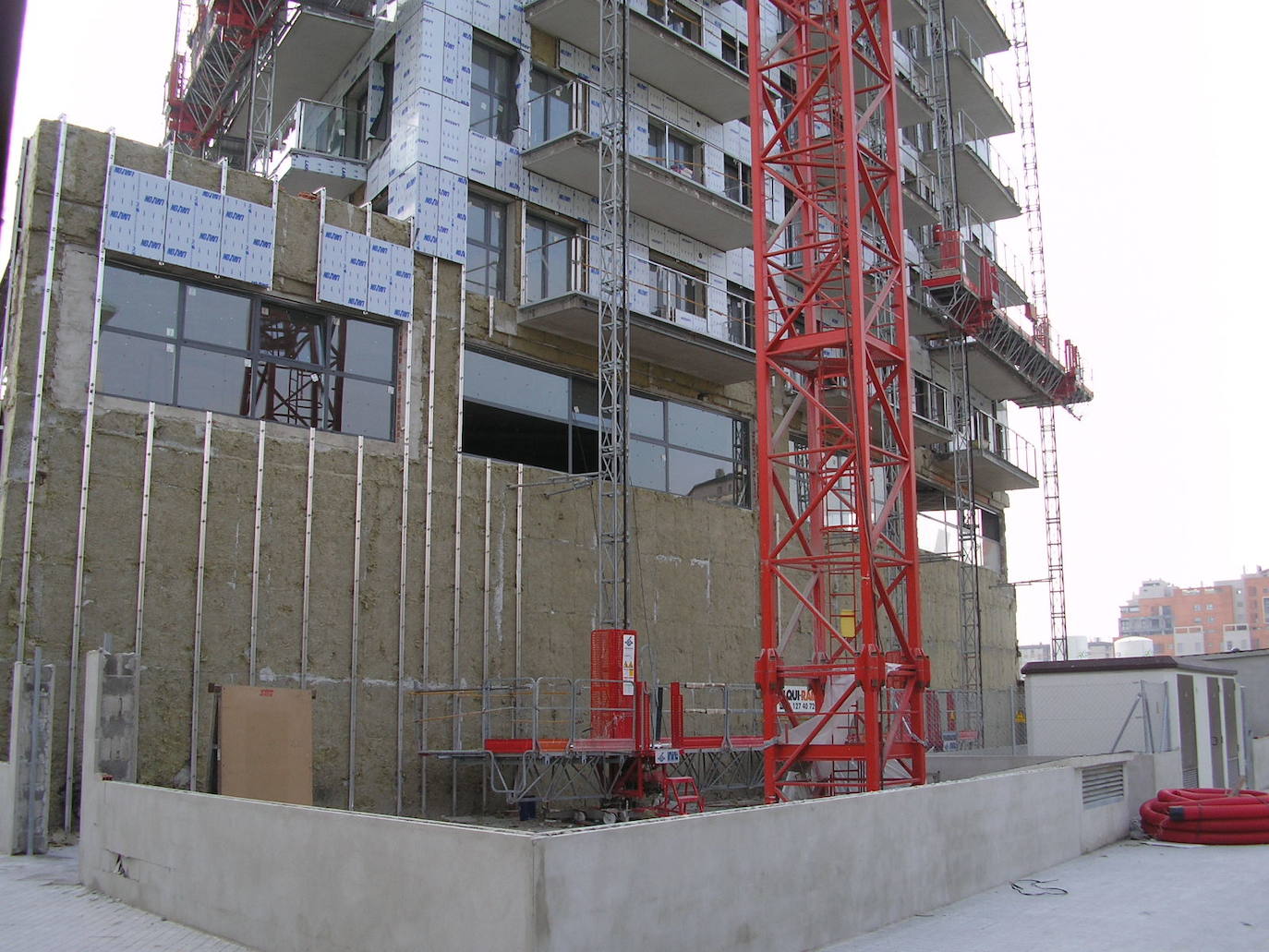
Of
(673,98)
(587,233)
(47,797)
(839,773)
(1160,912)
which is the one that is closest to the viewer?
(1160,912)

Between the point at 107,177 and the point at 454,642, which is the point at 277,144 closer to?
the point at 107,177

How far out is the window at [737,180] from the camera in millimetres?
27391

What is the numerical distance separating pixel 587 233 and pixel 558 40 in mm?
4113

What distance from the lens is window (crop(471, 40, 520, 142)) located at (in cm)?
2256

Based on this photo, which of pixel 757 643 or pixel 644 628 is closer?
pixel 644 628

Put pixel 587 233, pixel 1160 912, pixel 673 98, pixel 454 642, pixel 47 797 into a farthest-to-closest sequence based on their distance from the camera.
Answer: pixel 673 98
pixel 587 233
pixel 454 642
pixel 47 797
pixel 1160 912

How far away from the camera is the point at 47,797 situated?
13586 millimetres

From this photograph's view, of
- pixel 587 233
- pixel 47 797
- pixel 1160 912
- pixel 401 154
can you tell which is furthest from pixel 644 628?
pixel 1160 912

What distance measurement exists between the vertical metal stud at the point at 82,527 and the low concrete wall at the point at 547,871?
3352 millimetres

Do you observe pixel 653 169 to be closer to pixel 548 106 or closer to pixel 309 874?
pixel 548 106

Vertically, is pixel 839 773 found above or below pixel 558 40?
below

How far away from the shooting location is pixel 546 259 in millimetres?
22891

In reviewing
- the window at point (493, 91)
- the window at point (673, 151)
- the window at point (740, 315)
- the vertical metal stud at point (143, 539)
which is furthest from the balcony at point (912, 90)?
the vertical metal stud at point (143, 539)

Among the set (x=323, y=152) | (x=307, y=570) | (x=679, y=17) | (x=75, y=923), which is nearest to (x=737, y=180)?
(x=679, y=17)
